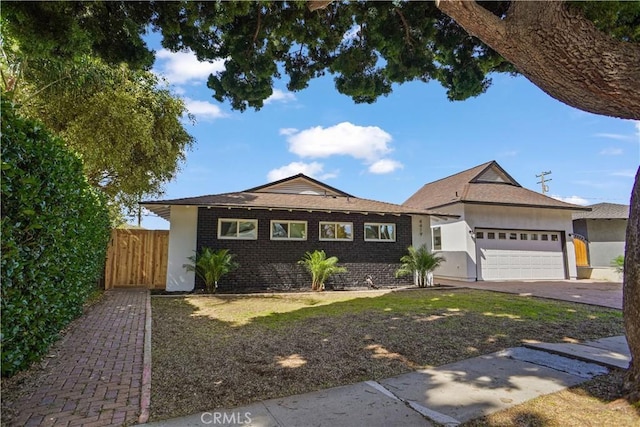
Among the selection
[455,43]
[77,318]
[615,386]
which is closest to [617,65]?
[615,386]

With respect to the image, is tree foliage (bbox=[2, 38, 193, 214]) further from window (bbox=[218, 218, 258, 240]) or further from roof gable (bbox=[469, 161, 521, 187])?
roof gable (bbox=[469, 161, 521, 187])

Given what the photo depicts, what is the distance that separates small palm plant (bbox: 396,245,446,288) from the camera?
13.5m

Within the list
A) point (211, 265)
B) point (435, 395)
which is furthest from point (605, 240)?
point (435, 395)

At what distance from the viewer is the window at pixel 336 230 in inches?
546

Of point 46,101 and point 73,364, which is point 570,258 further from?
point 46,101

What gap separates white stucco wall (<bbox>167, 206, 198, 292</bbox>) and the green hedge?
22.7ft

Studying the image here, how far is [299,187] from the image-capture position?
1585 centimetres

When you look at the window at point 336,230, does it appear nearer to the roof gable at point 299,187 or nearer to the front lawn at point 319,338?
the roof gable at point 299,187

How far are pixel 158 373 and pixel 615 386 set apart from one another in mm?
5192

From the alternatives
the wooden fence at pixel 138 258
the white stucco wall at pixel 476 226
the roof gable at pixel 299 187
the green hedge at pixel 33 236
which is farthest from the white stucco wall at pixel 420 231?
the green hedge at pixel 33 236

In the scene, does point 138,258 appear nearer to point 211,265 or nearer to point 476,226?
point 211,265

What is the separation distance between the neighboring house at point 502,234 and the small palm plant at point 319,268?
6.38m

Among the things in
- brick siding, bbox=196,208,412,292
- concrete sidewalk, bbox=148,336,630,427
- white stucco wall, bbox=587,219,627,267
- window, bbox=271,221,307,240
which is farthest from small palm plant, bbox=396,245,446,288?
white stucco wall, bbox=587,219,627,267

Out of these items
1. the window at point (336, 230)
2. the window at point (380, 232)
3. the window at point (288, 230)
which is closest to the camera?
the window at point (288, 230)
